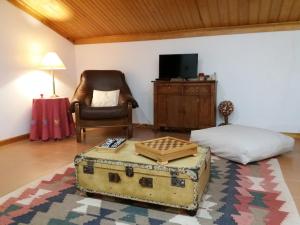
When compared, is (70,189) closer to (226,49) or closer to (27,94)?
(27,94)

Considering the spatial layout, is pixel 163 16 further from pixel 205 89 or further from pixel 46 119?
pixel 46 119

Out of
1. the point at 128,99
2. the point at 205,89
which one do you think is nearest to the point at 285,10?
the point at 205,89

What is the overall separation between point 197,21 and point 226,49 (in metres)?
0.64

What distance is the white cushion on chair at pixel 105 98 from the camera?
12.9 feet

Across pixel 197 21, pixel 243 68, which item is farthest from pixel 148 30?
pixel 243 68

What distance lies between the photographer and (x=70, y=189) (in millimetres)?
2049

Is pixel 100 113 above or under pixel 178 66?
under

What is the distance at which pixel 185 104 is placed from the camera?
396cm

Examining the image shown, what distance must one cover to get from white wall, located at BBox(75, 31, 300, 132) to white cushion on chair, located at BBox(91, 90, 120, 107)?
0.79m

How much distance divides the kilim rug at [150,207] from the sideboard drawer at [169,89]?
1.98 metres

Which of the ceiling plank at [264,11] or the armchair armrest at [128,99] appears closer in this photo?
the ceiling plank at [264,11]

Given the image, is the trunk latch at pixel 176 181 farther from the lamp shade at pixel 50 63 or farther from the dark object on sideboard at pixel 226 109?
the lamp shade at pixel 50 63

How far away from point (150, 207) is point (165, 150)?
41 cm

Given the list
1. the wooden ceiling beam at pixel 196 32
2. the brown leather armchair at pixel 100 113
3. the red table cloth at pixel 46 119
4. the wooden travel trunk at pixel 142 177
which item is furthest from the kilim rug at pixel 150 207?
the wooden ceiling beam at pixel 196 32
